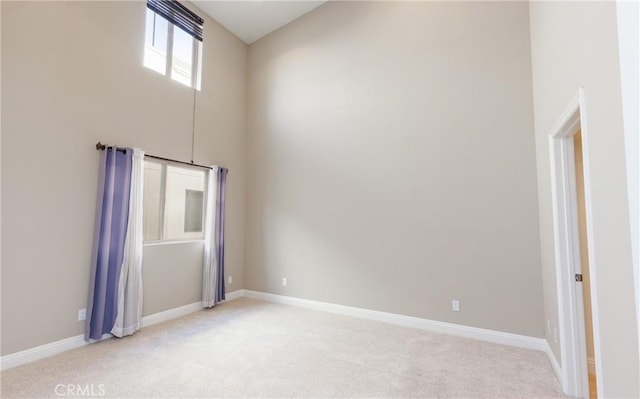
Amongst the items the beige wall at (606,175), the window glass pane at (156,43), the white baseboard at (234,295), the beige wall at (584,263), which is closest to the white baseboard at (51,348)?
the white baseboard at (234,295)

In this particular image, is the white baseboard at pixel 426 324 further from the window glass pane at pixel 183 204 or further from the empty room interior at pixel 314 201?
the window glass pane at pixel 183 204

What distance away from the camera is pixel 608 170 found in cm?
138

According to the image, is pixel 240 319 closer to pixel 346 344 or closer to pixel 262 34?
pixel 346 344

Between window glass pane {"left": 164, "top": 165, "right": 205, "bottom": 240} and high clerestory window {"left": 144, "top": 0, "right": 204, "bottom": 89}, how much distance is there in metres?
1.40

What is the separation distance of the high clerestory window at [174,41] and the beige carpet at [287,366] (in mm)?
3517

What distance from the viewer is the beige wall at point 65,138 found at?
9.00 feet

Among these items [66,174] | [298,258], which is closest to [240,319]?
[298,258]

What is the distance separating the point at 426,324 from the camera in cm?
367

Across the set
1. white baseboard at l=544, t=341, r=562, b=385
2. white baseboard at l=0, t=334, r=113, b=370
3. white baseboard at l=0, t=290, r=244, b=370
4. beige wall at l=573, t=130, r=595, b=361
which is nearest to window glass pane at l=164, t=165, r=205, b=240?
white baseboard at l=0, t=290, r=244, b=370

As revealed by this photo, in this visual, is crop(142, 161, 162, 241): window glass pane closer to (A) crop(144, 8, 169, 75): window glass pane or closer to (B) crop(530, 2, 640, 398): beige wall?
(A) crop(144, 8, 169, 75): window glass pane

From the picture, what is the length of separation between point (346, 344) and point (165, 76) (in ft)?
13.8

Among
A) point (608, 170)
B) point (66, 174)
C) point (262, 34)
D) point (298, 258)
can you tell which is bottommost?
point (298, 258)

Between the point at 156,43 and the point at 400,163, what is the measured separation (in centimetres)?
377

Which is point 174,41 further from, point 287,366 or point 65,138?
point 287,366
